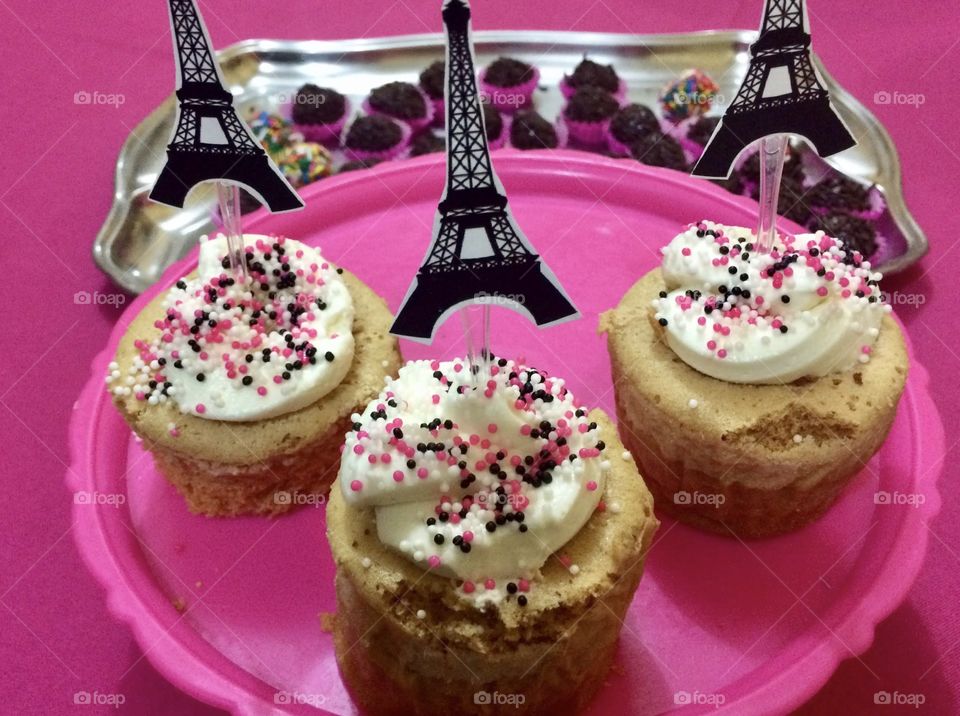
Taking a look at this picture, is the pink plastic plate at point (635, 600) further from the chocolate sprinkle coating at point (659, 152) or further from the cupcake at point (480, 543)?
the chocolate sprinkle coating at point (659, 152)

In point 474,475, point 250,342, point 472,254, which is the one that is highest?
point 472,254

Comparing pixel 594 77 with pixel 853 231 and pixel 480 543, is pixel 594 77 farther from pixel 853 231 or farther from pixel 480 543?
pixel 480 543

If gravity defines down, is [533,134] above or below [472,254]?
below

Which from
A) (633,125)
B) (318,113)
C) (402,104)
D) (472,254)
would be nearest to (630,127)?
(633,125)

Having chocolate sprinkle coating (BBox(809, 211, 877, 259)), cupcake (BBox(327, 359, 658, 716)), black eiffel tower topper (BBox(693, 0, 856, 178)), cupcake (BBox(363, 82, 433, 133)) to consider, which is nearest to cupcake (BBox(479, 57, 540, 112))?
cupcake (BBox(363, 82, 433, 133))

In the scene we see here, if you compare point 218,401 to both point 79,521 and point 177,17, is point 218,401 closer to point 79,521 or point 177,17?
point 79,521

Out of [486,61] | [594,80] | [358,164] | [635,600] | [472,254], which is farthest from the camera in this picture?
[486,61]
